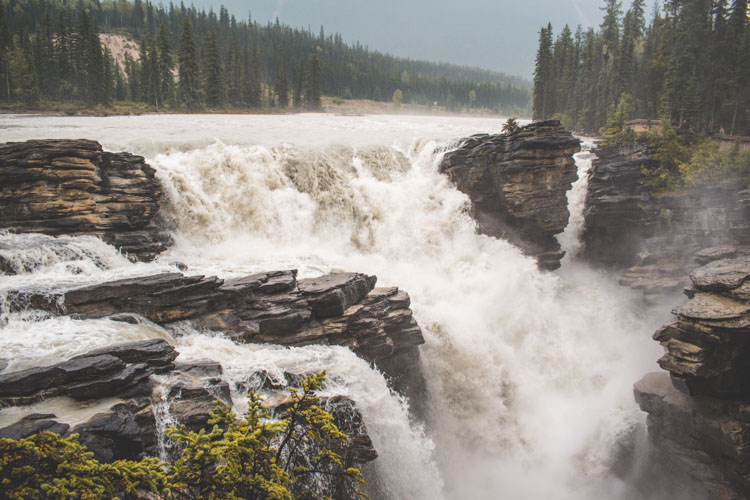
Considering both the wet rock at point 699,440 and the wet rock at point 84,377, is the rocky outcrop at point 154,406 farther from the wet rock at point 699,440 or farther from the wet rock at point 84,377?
the wet rock at point 699,440

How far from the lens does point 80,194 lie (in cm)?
1602

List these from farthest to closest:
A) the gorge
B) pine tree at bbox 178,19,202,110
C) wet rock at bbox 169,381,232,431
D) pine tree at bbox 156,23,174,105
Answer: pine tree at bbox 156,23,174,105 → pine tree at bbox 178,19,202,110 → the gorge → wet rock at bbox 169,381,232,431

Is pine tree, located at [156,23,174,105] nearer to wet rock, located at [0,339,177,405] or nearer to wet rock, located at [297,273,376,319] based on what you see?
wet rock, located at [297,273,376,319]

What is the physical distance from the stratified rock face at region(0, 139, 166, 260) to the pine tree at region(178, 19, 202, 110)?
51715 mm

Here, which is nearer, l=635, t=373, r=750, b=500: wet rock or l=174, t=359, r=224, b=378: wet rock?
l=174, t=359, r=224, b=378: wet rock

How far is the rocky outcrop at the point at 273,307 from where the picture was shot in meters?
11.5

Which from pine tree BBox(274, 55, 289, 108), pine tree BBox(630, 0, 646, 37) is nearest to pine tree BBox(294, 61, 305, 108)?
pine tree BBox(274, 55, 289, 108)

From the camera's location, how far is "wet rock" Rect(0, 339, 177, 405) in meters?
7.49

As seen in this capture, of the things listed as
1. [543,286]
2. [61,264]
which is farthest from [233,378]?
[543,286]

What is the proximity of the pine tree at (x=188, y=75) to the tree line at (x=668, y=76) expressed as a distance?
55.5 m

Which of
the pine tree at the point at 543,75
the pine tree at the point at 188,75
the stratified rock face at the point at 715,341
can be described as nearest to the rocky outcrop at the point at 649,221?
the stratified rock face at the point at 715,341

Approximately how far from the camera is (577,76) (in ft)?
232

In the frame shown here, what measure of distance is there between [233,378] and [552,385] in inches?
624

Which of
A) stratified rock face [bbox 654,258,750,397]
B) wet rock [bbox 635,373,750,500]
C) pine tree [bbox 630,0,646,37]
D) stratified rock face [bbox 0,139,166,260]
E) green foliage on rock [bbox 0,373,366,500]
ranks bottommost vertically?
wet rock [bbox 635,373,750,500]
